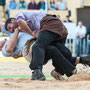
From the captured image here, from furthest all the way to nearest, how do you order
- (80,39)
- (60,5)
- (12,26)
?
(60,5), (80,39), (12,26)

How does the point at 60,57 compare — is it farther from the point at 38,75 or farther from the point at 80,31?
the point at 80,31

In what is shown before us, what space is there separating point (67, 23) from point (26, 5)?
3505mm

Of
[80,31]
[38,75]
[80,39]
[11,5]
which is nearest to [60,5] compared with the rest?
[11,5]

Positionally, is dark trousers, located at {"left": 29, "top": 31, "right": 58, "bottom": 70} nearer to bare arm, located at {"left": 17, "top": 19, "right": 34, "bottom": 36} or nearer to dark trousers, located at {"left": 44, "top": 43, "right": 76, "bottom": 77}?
dark trousers, located at {"left": 44, "top": 43, "right": 76, "bottom": 77}

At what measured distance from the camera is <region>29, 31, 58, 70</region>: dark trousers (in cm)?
641

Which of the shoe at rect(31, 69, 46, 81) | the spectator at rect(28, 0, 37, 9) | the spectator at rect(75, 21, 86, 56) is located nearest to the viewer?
the shoe at rect(31, 69, 46, 81)

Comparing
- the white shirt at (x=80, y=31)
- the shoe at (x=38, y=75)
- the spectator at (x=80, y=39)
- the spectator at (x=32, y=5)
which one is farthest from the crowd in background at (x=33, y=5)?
the shoe at (x=38, y=75)

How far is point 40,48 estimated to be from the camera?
21.2 feet

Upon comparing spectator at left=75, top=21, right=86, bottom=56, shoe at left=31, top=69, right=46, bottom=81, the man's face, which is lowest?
spectator at left=75, top=21, right=86, bottom=56

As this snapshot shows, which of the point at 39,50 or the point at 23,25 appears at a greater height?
the point at 23,25

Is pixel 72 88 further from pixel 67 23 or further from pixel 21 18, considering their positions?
pixel 67 23

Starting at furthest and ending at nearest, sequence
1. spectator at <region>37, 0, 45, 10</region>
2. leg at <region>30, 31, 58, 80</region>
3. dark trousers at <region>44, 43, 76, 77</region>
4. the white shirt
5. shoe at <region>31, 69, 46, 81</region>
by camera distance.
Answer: spectator at <region>37, 0, 45, 10</region> < the white shirt < dark trousers at <region>44, 43, 76, 77</region> < leg at <region>30, 31, 58, 80</region> < shoe at <region>31, 69, 46, 81</region>

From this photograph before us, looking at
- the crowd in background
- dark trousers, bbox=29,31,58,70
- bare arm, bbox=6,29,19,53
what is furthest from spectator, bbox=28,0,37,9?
dark trousers, bbox=29,31,58,70

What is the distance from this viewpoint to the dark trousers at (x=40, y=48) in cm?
641
